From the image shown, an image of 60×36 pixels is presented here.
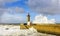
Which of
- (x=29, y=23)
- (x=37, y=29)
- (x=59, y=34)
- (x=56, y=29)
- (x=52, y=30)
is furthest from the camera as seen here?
(x=29, y=23)

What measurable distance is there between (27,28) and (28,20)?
1.87m

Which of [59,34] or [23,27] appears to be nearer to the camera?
[59,34]

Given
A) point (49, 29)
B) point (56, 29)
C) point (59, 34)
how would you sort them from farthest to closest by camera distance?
point (49, 29) → point (56, 29) → point (59, 34)

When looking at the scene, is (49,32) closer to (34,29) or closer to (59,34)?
(59,34)

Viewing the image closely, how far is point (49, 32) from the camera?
34.7 meters

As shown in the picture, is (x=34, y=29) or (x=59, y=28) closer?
(x=59, y=28)

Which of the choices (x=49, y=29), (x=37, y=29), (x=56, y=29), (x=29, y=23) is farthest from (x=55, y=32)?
(x=29, y=23)

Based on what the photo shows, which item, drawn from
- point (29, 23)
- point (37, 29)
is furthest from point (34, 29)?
point (29, 23)

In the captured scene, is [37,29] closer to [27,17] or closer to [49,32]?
[27,17]

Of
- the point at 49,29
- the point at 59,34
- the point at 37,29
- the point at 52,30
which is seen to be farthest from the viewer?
the point at 37,29

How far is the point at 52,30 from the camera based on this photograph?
32000 millimetres

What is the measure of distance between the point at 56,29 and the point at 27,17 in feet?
82.5

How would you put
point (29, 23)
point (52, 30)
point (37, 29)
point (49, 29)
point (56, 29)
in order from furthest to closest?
1. point (29, 23)
2. point (37, 29)
3. point (49, 29)
4. point (52, 30)
5. point (56, 29)

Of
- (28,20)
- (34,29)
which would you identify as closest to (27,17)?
(28,20)
